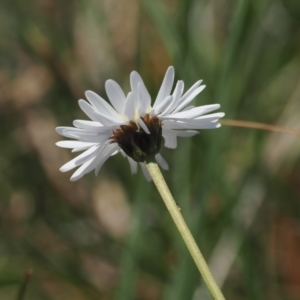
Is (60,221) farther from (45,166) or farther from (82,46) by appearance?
(82,46)

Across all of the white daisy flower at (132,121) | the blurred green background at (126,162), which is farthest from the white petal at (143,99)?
the blurred green background at (126,162)

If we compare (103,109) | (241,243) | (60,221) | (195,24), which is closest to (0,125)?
(60,221)

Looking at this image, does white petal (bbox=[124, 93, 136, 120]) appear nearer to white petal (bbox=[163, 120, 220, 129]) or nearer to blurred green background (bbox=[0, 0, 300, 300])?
white petal (bbox=[163, 120, 220, 129])

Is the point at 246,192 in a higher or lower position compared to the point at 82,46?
lower

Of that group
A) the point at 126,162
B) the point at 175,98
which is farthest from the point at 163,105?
the point at 126,162

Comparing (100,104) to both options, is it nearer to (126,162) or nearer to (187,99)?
(187,99)

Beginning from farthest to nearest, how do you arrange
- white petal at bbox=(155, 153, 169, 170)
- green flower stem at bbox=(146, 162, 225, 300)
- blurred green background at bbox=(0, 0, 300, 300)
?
blurred green background at bbox=(0, 0, 300, 300)
white petal at bbox=(155, 153, 169, 170)
green flower stem at bbox=(146, 162, 225, 300)

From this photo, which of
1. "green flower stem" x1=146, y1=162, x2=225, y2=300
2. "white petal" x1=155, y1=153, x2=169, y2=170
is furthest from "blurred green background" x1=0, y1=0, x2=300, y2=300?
"green flower stem" x1=146, y1=162, x2=225, y2=300
